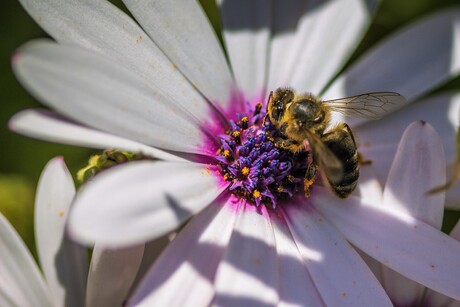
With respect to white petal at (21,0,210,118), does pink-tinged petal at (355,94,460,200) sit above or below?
above

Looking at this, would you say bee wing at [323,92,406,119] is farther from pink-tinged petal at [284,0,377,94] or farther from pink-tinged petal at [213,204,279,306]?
pink-tinged petal at [213,204,279,306]

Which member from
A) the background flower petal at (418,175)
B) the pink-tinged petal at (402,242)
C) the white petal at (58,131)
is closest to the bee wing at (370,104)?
the background flower petal at (418,175)

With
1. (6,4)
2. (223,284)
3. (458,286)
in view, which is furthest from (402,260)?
(6,4)

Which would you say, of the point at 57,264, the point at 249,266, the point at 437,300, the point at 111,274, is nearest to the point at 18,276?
the point at 57,264

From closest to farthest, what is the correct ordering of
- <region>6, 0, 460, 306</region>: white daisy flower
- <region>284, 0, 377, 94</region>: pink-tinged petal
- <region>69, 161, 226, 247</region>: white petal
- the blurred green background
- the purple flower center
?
<region>69, 161, 226, 247</region>: white petal → <region>6, 0, 460, 306</region>: white daisy flower → the purple flower center → <region>284, 0, 377, 94</region>: pink-tinged petal → the blurred green background

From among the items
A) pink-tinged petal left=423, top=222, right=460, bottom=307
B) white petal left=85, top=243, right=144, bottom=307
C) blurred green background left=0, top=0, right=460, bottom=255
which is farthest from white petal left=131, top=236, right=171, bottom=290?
pink-tinged petal left=423, top=222, right=460, bottom=307

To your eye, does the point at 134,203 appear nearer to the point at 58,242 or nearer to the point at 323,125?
the point at 58,242

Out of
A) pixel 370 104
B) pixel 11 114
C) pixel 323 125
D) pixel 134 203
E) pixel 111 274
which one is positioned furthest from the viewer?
pixel 11 114

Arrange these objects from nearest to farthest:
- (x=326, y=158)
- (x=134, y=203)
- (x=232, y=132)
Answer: (x=134, y=203), (x=326, y=158), (x=232, y=132)
